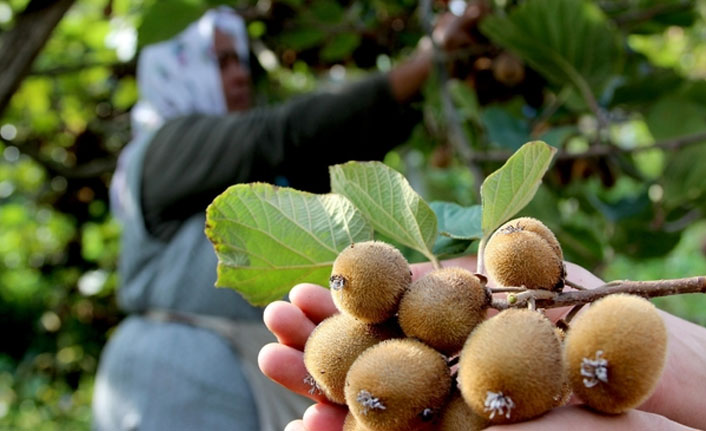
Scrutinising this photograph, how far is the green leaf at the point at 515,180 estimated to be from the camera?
75 centimetres

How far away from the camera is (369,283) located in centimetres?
73

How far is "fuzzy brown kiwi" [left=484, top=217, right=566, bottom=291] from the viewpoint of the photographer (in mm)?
735

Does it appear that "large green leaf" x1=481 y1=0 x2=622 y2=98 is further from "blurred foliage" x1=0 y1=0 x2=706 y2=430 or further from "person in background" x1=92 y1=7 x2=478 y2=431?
"person in background" x1=92 y1=7 x2=478 y2=431

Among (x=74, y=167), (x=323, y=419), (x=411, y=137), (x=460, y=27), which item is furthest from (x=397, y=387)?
(x=74, y=167)

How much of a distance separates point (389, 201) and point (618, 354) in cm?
36

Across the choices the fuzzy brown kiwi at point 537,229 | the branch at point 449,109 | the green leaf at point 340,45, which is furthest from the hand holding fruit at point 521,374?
the green leaf at point 340,45

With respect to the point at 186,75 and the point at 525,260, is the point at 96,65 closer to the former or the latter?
the point at 186,75

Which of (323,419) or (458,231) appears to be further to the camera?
(458,231)

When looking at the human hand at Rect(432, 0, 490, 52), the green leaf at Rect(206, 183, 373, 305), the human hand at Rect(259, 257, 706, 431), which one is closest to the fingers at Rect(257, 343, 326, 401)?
Answer: the human hand at Rect(259, 257, 706, 431)

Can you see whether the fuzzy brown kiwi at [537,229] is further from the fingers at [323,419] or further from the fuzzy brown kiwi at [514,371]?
the fingers at [323,419]

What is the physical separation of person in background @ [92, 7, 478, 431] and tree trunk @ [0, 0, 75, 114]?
475mm

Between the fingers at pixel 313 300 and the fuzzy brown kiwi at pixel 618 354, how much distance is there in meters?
0.37

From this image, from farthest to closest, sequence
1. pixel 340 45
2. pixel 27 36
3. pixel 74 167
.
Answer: pixel 74 167
pixel 340 45
pixel 27 36

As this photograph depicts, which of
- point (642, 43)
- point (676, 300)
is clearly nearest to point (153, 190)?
point (642, 43)
